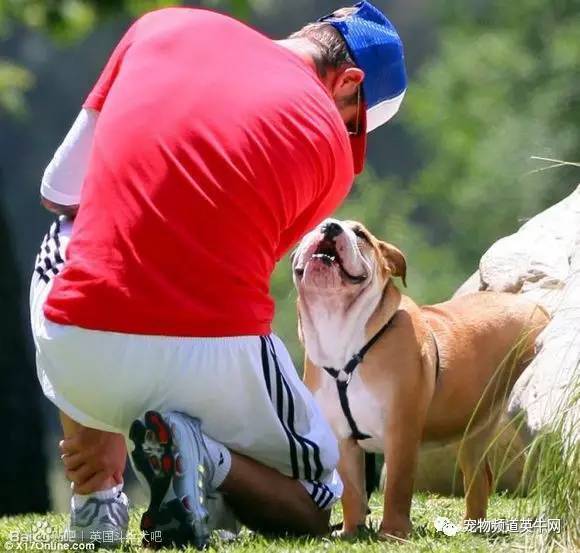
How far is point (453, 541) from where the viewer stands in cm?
473

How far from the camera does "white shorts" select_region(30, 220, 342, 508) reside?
4348mm

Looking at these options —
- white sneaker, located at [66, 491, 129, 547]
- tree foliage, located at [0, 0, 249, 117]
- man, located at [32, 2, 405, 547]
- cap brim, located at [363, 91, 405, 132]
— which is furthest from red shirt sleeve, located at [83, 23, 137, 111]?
tree foliage, located at [0, 0, 249, 117]

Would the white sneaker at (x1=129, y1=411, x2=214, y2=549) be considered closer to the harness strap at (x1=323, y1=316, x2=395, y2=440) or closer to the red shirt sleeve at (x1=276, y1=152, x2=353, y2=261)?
the red shirt sleeve at (x1=276, y1=152, x2=353, y2=261)

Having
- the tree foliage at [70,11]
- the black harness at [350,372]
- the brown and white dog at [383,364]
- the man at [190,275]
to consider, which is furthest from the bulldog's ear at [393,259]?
the tree foliage at [70,11]

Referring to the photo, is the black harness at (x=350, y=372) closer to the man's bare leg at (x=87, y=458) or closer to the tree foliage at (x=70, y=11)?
the man's bare leg at (x=87, y=458)

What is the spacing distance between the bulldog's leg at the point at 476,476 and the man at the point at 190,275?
2.87ft

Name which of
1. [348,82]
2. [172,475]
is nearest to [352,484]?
[172,475]

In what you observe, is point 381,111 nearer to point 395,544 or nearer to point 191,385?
point 191,385

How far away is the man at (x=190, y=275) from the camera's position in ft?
14.2

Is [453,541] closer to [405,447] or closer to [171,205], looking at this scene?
[405,447]

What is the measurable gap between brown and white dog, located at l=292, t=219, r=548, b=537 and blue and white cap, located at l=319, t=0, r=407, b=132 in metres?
0.56

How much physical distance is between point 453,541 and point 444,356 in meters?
0.99

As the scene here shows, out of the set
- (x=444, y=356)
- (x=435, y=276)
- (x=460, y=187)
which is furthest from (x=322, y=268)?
(x=460, y=187)

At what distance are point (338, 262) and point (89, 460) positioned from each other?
49.3 inches
